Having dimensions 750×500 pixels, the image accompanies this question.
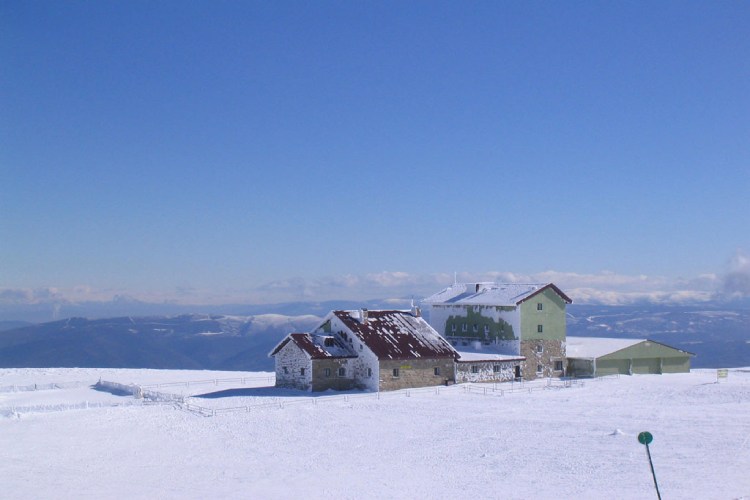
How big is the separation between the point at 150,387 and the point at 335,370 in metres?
14.3

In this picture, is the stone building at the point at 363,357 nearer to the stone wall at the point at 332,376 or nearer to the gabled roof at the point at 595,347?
the stone wall at the point at 332,376

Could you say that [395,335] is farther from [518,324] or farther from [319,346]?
[518,324]

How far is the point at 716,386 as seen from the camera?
165 ft

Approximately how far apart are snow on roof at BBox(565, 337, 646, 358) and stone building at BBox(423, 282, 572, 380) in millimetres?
1778

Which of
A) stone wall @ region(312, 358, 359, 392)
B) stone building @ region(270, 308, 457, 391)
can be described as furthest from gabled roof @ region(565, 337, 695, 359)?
stone wall @ region(312, 358, 359, 392)

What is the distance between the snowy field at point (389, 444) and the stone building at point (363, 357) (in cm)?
192

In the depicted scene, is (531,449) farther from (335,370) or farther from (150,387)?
(150,387)

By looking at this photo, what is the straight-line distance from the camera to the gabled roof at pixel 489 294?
60.9m

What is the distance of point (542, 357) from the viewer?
60.2 meters

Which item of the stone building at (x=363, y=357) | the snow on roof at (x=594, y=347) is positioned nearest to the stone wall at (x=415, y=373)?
the stone building at (x=363, y=357)

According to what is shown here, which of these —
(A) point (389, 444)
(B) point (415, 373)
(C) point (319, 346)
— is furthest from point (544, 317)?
(A) point (389, 444)

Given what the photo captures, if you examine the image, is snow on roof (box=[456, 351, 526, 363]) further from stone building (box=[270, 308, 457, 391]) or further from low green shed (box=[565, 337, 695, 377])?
low green shed (box=[565, 337, 695, 377])

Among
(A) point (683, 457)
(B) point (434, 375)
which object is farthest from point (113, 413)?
(A) point (683, 457)

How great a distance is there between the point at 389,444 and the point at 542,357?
1179 inches
